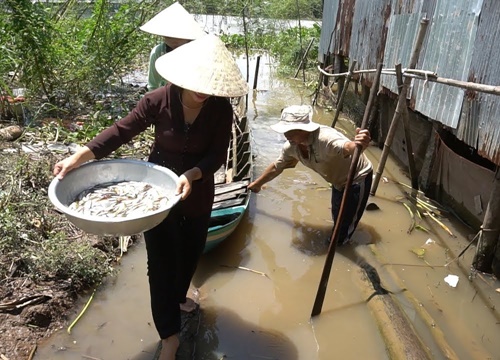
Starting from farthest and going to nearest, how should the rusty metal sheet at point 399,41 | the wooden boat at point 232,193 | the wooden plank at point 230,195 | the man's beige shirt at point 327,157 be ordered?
the rusty metal sheet at point 399,41 < the wooden plank at point 230,195 < the wooden boat at point 232,193 < the man's beige shirt at point 327,157

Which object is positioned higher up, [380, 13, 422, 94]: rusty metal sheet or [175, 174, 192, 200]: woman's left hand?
[380, 13, 422, 94]: rusty metal sheet

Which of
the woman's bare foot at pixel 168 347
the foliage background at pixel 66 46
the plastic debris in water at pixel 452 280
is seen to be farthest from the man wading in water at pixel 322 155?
the foliage background at pixel 66 46

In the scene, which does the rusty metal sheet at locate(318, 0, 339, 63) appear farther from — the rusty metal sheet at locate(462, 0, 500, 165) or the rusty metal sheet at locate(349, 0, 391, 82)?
the rusty metal sheet at locate(462, 0, 500, 165)

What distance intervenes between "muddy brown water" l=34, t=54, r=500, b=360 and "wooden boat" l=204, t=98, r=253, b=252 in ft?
1.15

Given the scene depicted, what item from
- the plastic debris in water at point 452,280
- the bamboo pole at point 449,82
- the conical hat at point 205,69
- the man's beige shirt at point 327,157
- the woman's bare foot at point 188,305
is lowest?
the plastic debris in water at point 452,280

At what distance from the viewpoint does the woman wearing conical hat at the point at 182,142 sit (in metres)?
2.26

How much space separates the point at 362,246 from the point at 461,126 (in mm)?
1706

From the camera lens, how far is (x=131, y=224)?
198 centimetres

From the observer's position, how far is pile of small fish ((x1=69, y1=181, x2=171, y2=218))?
2.24 meters

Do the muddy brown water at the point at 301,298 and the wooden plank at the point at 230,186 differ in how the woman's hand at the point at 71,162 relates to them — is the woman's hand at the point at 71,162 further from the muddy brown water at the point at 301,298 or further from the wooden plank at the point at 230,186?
the wooden plank at the point at 230,186

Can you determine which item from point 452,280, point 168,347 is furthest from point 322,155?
point 168,347

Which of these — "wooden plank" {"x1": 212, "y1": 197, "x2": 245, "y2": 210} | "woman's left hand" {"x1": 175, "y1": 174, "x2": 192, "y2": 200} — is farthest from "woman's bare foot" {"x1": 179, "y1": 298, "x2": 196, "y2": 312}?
"woman's left hand" {"x1": 175, "y1": 174, "x2": 192, "y2": 200}

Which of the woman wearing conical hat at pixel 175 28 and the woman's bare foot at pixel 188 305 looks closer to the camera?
the woman's bare foot at pixel 188 305

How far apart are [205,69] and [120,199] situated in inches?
32.8
